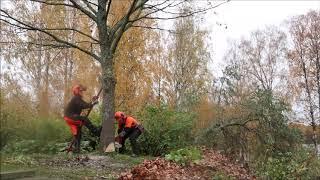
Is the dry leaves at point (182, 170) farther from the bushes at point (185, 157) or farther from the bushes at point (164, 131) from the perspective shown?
the bushes at point (164, 131)

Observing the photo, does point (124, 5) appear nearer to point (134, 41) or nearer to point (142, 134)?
point (134, 41)

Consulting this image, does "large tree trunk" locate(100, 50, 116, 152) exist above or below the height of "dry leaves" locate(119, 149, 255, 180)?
above

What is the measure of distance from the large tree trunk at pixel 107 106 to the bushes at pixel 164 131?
1876mm

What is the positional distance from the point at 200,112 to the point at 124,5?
24.4ft

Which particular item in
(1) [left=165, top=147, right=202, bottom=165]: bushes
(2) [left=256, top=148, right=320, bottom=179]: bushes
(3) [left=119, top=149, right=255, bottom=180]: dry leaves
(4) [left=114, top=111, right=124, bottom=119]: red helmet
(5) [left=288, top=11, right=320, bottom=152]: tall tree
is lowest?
(2) [left=256, top=148, right=320, bottom=179]: bushes

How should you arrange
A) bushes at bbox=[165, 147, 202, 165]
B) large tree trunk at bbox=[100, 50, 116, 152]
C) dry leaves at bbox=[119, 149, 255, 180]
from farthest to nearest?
large tree trunk at bbox=[100, 50, 116, 152] → bushes at bbox=[165, 147, 202, 165] → dry leaves at bbox=[119, 149, 255, 180]

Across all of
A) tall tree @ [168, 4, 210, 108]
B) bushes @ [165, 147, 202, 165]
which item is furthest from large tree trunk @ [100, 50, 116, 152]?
tall tree @ [168, 4, 210, 108]

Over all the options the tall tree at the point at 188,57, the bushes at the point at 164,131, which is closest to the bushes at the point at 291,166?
the bushes at the point at 164,131

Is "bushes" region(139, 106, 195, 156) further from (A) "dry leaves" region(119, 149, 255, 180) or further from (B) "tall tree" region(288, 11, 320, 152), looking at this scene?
(B) "tall tree" region(288, 11, 320, 152)

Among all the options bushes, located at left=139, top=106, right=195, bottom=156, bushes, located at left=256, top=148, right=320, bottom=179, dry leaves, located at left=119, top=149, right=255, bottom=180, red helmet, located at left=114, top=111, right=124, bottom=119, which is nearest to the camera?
dry leaves, located at left=119, top=149, right=255, bottom=180

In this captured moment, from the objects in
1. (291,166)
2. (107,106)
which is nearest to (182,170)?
(291,166)

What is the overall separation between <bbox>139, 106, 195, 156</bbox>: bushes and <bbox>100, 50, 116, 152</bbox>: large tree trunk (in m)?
1.88

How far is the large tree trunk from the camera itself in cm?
1411

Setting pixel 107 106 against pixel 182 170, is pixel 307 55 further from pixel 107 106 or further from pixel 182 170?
pixel 182 170
